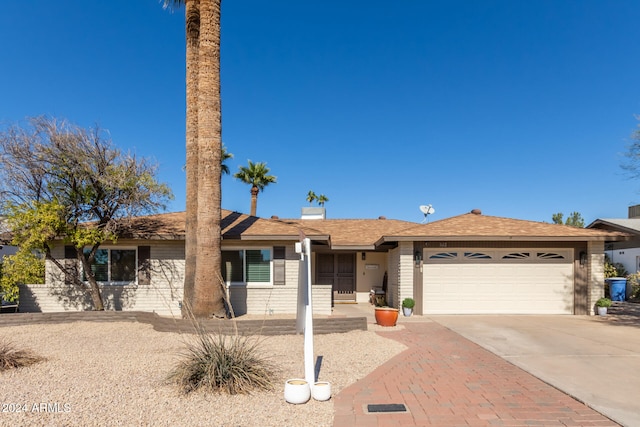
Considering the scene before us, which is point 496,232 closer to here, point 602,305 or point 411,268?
point 411,268

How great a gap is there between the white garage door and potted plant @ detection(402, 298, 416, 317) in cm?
85

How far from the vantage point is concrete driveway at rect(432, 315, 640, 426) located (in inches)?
215

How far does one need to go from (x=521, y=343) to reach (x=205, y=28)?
1072cm

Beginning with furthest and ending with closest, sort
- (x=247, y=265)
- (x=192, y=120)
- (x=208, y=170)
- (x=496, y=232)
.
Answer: (x=496, y=232) < (x=247, y=265) < (x=192, y=120) < (x=208, y=170)

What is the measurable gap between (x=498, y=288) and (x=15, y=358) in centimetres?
1305

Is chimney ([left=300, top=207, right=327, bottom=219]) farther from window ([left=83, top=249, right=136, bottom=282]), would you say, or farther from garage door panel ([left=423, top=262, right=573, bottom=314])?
window ([left=83, top=249, right=136, bottom=282])

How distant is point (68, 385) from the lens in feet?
18.9

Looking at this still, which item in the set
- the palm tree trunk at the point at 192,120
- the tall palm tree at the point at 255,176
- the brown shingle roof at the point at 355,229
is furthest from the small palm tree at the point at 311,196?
the palm tree trunk at the point at 192,120

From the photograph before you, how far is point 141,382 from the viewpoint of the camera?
19.5 feet

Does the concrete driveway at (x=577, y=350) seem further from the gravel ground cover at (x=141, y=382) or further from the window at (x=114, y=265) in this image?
the window at (x=114, y=265)

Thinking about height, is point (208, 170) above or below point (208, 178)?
above

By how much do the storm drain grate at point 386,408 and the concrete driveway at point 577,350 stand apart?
2.29 m

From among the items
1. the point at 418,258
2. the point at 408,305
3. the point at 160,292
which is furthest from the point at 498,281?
the point at 160,292

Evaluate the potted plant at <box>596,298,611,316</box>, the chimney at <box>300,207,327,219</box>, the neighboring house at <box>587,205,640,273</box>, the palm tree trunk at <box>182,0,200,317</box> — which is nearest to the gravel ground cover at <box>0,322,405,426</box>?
the palm tree trunk at <box>182,0,200,317</box>
